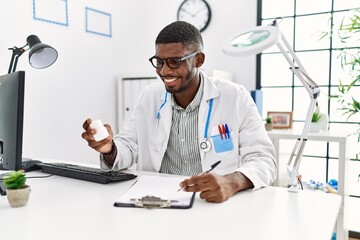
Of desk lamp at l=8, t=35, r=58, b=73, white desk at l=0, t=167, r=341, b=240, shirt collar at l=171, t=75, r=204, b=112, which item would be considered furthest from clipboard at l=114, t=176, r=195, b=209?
desk lamp at l=8, t=35, r=58, b=73

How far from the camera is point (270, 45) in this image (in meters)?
0.97

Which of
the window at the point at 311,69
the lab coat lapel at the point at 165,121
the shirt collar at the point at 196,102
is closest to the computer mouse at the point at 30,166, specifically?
the lab coat lapel at the point at 165,121

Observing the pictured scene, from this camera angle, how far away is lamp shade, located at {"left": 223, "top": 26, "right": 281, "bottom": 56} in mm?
973

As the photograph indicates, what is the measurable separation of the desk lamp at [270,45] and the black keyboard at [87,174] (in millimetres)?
589

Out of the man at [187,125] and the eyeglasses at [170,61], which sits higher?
the eyeglasses at [170,61]

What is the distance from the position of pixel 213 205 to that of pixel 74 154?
6.33ft

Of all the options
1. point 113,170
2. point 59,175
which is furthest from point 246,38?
point 59,175

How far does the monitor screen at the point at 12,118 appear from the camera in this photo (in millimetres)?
1040

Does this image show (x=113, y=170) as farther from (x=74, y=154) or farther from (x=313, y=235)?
(x=74, y=154)

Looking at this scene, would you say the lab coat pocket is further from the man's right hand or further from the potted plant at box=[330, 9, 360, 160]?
the potted plant at box=[330, 9, 360, 160]

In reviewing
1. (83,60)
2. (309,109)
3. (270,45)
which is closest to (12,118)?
(270,45)

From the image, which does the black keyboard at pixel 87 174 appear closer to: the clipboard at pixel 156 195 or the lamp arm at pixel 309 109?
the clipboard at pixel 156 195

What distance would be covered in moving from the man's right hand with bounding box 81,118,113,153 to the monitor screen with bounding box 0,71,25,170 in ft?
0.70

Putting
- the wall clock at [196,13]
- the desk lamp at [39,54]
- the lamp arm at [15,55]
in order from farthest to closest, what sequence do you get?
the wall clock at [196,13], the lamp arm at [15,55], the desk lamp at [39,54]
